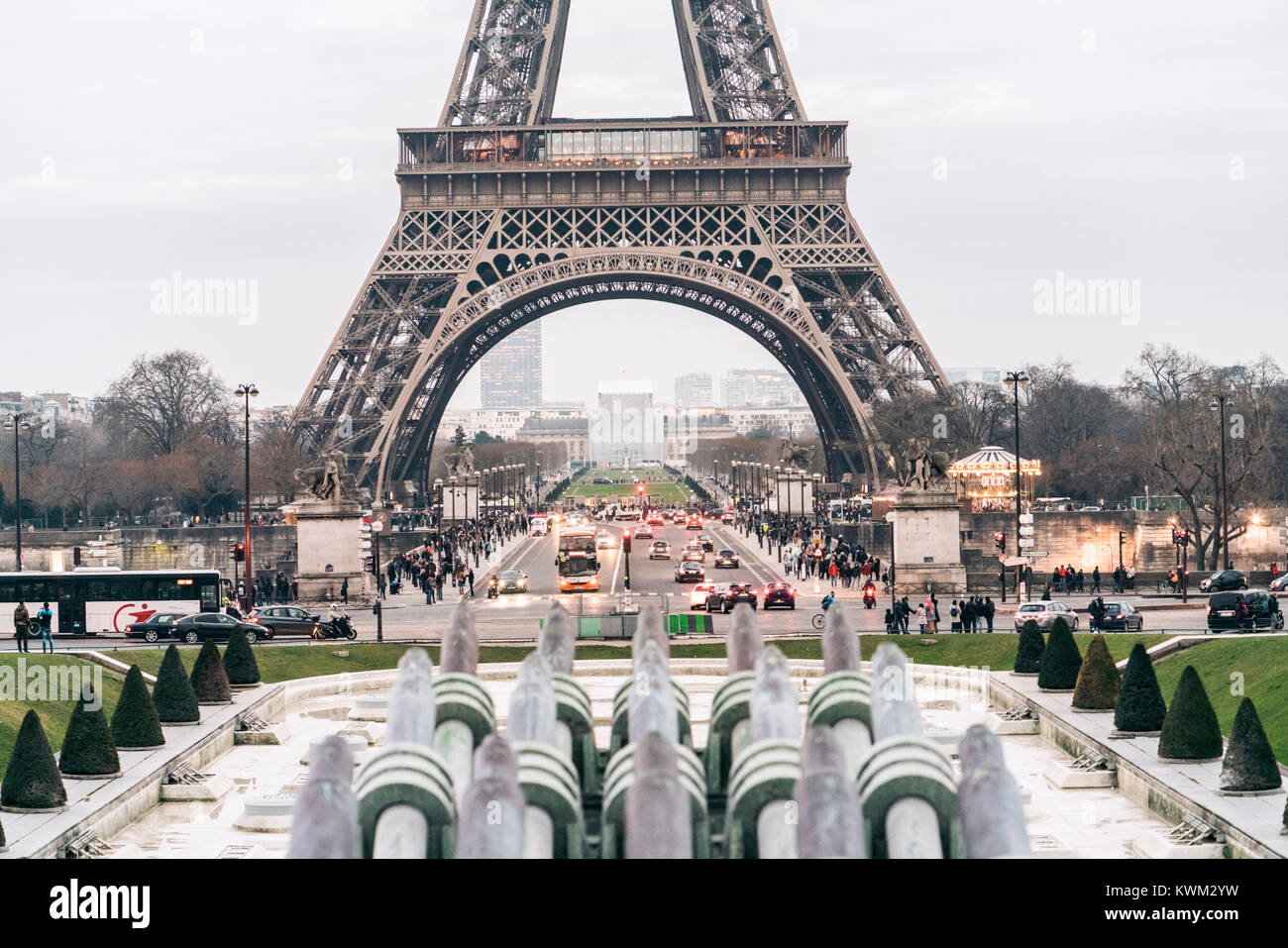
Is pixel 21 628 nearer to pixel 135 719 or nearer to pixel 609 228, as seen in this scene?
pixel 135 719

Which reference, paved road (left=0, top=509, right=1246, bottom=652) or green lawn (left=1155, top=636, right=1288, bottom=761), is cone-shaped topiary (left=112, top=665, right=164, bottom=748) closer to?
paved road (left=0, top=509, right=1246, bottom=652)

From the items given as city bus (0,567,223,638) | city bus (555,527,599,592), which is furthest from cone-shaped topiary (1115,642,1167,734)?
city bus (555,527,599,592)

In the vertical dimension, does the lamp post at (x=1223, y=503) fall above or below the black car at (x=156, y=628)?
above

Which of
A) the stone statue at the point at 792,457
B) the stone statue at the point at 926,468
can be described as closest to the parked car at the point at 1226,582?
the stone statue at the point at 926,468

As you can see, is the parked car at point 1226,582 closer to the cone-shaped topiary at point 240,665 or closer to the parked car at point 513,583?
the parked car at point 513,583

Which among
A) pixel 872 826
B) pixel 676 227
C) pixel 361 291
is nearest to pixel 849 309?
pixel 676 227

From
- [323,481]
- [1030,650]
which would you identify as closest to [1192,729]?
[1030,650]

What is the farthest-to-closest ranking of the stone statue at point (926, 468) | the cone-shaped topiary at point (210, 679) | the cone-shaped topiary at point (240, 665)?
the stone statue at point (926, 468) < the cone-shaped topiary at point (240, 665) < the cone-shaped topiary at point (210, 679)
